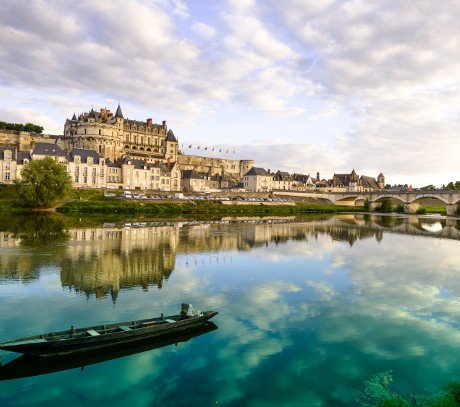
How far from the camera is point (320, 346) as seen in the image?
1291cm

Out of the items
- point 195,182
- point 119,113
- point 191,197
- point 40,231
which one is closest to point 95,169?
point 191,197

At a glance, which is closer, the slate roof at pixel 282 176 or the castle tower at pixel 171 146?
the castle tower at pixel 171 146

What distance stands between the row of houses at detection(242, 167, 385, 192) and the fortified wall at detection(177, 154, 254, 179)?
9.52m

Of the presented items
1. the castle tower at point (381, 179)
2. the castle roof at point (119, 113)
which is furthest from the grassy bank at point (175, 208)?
the castle tower at point (381, 179)

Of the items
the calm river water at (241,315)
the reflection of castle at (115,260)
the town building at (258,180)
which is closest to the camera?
the calm river water at (241,315)

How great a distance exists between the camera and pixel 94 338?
11.3 m

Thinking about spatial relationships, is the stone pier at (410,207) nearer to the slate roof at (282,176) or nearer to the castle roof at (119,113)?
the slate roof at (282,176)

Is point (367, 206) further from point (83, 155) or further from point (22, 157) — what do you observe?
point (22, 157)

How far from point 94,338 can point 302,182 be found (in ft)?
385

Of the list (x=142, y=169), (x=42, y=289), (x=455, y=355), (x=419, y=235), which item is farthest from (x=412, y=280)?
(x=142, y=169)

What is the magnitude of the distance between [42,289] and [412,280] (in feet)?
59.0

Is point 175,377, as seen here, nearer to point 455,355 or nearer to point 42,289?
point 455,355

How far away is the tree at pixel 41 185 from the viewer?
52406 millimetres

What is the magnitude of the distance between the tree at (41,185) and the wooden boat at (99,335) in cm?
4487
